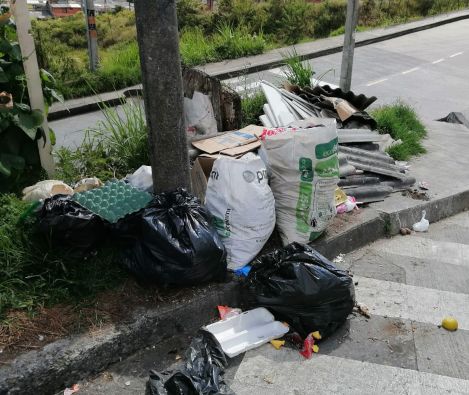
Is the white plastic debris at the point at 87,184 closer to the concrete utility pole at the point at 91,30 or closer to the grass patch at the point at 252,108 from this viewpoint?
the grass patch at the point at 252,108

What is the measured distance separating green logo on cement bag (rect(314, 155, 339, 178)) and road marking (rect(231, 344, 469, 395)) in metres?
1.20

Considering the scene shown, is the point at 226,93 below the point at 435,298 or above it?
above

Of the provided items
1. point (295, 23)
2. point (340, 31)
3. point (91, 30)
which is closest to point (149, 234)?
point (91, 30)

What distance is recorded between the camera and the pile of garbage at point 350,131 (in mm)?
4543

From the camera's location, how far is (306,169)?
135 inches

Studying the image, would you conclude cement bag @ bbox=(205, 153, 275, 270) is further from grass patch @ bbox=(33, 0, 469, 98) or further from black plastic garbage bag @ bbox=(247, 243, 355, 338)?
grass patch @ bbox=(33, 0, 469, 98)

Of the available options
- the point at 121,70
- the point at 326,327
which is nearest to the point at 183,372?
the point at 326,327

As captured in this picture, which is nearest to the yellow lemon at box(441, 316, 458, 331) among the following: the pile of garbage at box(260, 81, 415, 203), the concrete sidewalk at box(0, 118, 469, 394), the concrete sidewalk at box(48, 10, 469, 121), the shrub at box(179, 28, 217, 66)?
the concrete sidewalk at box(0, 118, 469, 394)

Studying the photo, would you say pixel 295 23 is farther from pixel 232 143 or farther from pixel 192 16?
pixel 232 143

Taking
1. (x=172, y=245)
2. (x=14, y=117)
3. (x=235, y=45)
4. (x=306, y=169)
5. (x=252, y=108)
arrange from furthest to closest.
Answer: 1. (x=235, y=45)
2. (x=252, y=108)
3. (x=14, y=117)
4. (x=306, y=169)
5. (x=172, y=245)

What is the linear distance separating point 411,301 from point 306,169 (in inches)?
42.5

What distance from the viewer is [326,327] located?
2969 mm

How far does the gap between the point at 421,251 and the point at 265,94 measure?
2.27m

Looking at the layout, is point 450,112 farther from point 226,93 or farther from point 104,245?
point 104,245
